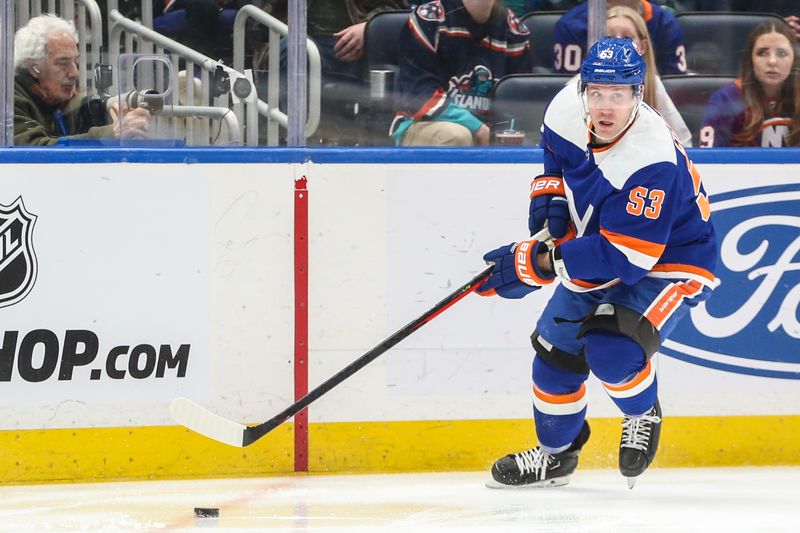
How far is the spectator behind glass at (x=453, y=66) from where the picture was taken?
3652 millimetres

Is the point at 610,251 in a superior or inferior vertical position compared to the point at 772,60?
inferior

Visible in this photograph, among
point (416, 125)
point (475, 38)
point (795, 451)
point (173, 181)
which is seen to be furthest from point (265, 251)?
point (795, 451)

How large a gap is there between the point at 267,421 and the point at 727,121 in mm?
1602

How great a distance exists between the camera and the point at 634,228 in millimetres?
2998

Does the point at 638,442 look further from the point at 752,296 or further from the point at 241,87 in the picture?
the point at 241,87

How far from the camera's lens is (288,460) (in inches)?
146

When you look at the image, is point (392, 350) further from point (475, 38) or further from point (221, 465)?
point (475, 38)

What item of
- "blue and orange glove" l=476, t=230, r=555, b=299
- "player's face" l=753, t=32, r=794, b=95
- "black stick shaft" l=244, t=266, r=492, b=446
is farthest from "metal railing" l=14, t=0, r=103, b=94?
"player's face" l=753, t=32, r=794, b=95

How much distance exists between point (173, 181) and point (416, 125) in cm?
70

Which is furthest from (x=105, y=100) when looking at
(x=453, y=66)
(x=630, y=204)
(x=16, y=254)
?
(x=630, y=204)

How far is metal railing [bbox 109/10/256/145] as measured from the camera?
3533 millimetres

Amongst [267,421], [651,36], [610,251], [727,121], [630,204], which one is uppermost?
[651,36]

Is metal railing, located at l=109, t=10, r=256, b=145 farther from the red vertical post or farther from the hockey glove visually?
the hockey glove

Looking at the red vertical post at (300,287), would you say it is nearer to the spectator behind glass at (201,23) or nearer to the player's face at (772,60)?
the spectator behind glass at (201,23)
